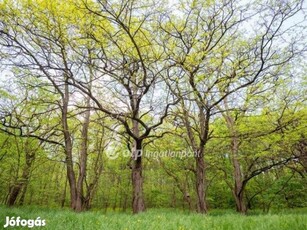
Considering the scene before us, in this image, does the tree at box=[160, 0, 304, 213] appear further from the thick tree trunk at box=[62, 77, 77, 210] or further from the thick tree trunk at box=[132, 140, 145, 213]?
the thick tree trunk at box=[62, 77, 77, 210]

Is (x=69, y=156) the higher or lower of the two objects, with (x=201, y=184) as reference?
higher

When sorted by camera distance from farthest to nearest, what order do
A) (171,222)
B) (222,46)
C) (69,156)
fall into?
(69,156) < (222,46) < (171,222)

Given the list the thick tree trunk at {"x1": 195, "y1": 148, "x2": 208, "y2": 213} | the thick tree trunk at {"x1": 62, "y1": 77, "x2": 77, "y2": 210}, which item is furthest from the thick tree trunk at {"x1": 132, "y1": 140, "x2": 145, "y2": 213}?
the thick tree trunk at {"x1": 62, "y1": 77, "x2": 77, "y2": 210}

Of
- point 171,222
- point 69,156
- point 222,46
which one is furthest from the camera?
point 69,156

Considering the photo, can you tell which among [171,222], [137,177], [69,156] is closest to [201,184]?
[137,177]

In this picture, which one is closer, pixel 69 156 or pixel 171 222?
pixel 171 222

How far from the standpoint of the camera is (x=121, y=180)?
28406mm

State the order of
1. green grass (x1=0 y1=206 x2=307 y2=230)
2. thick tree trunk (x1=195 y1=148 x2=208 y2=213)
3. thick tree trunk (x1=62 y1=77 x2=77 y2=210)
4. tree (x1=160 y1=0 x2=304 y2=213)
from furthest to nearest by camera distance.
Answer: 1. thick tree trunk (x1=62 y1=77 x2=77 y2=210)
2. thick tree trunk (x1=195 y1=148 x2=208 y2=213)
3. tree (x1=160 y1=0 x2=304 y2=213)
4. green grass (x1=0 y1=206 x2=307 y2=230)

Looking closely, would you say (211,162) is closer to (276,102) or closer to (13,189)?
(276,102)

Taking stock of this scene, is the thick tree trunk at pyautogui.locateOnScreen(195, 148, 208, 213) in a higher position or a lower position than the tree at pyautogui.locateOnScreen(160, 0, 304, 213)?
lower

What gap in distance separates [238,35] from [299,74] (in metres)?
4.59

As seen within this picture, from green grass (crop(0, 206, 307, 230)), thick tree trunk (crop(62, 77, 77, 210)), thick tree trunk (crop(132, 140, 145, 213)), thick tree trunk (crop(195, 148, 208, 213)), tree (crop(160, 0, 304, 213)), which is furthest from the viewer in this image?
thick tree trunk (crop(62, 77, 77, 210))

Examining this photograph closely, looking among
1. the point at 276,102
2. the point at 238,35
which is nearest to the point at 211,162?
the point at 276,102

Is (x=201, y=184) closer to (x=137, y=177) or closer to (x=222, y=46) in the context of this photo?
(x=137, y=177)
